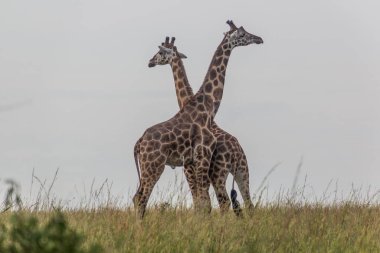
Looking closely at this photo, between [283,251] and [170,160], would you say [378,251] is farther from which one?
[170,160]

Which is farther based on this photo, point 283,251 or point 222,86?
point 222,86

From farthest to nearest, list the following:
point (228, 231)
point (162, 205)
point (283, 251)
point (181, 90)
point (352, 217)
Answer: point (181, 90)
point (352, 217)
point (162, 205)
point (228, 231)
point (283, 251)

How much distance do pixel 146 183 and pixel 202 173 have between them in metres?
0.80

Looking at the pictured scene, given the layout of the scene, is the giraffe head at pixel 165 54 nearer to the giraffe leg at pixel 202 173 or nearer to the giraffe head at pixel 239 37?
the giraffe head at pixel 239 37

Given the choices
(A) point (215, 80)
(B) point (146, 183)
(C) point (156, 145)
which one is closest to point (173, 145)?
(C) point (156, 145)

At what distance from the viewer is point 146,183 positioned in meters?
9.75

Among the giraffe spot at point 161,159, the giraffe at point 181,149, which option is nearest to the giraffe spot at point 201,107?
the giraffe at point 181,149

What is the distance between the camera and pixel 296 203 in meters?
9.68

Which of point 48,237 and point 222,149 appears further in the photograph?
point 222,149

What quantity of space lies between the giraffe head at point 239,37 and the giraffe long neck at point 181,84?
92 centimetres

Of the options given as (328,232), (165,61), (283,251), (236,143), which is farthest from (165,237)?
(165,61)

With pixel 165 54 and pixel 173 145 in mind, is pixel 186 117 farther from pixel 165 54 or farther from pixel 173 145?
pixel 165 54

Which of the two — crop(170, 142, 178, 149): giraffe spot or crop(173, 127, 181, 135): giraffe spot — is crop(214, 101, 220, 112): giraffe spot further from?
crop(170, 142, 178, 149): giraffe spot

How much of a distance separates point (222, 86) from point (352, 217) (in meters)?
2.86
